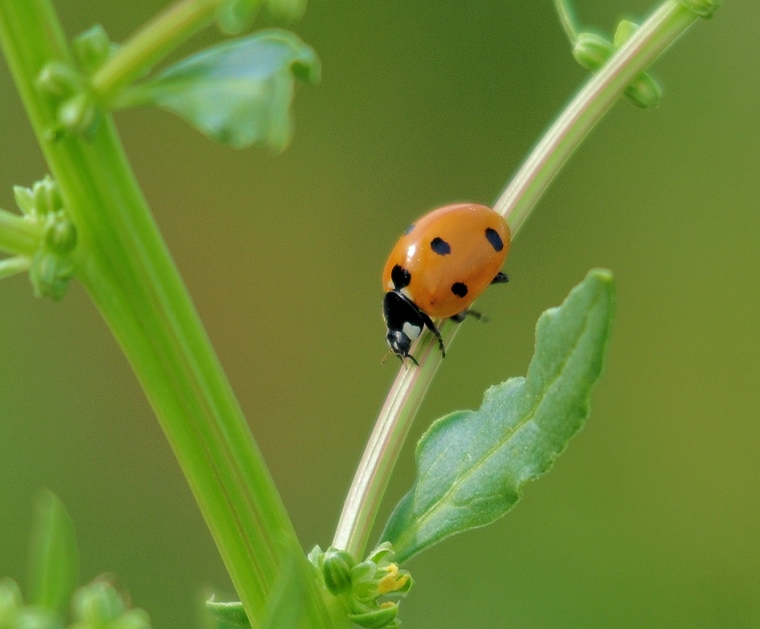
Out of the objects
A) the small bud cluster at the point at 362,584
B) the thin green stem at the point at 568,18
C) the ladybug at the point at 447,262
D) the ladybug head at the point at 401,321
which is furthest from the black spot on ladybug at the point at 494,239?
the small bud cluster at the point at 362,584

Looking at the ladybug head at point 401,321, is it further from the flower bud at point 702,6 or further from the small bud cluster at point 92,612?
the small bud cluster at point 92,612

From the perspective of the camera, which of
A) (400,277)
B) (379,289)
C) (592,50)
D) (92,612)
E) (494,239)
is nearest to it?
(92,612)

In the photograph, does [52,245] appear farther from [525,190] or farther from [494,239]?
[494,239]

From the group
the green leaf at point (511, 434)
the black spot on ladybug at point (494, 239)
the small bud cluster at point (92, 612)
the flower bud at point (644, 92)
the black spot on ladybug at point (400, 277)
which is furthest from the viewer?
the black spot on ladybug at point (400, 277)

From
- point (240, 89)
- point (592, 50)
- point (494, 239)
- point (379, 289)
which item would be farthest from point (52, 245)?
point (379, 289)

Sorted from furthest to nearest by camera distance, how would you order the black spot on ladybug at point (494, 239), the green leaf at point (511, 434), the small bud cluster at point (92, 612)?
the black spot on ladybug at point (494, 239) < the green leaf at point (511, 434) < the small bud cluster at point (92, 612)

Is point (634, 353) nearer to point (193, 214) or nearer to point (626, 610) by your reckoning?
point (626, 610)
